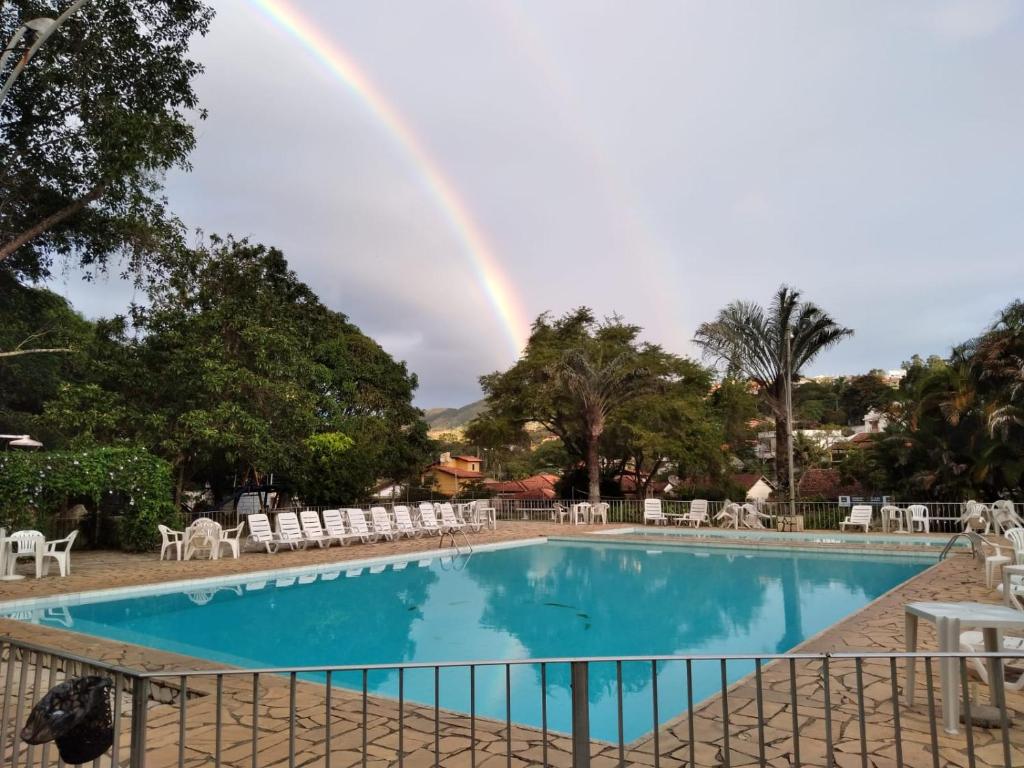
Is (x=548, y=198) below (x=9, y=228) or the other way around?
the other way around

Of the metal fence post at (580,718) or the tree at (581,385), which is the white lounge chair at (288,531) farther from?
the metal fence post at (580,718)

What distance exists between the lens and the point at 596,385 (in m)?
25.3

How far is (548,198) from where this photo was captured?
22.8m

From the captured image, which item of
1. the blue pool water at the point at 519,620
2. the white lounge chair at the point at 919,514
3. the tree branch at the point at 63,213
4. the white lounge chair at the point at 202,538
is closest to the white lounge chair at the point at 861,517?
the white lounge chair at the point at 919,514

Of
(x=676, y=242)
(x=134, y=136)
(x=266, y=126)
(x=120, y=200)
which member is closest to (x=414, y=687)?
(x=134, y=136)

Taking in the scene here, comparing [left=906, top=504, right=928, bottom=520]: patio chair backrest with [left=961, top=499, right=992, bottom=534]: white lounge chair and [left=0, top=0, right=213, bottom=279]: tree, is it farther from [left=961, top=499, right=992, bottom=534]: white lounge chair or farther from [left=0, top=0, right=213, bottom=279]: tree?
[left=0, top=0, right=213, bottom=279]: tree

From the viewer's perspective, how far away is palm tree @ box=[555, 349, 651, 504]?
82.8 feet

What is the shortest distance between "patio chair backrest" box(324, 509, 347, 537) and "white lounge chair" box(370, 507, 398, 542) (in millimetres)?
1021

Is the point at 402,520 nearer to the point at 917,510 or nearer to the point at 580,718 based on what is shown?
the point at 917,510

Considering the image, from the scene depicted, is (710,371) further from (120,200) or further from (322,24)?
(120,200)

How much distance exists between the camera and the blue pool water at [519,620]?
673cm

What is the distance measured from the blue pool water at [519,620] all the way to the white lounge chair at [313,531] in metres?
2.71

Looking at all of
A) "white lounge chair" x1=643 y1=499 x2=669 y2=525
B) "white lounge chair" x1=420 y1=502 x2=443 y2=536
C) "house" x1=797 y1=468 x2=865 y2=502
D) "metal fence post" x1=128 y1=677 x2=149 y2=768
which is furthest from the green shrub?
"house" x1=797 y1=468 x2=865 y2=502

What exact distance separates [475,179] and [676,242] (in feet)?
25.0
